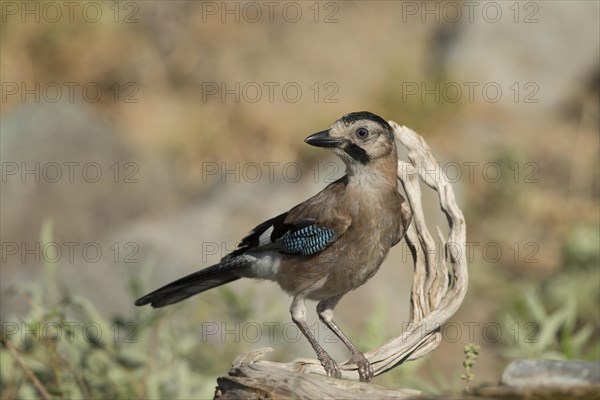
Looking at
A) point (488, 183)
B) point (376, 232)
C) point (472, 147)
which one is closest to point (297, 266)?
point (376, 232)

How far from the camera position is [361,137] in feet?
18.7

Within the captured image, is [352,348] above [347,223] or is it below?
below

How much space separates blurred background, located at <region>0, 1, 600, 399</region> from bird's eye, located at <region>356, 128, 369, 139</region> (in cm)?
168

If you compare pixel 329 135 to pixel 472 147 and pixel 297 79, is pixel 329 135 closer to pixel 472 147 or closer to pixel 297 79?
pixel 472 147

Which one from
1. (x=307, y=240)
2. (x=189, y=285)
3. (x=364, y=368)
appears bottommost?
(x=364, y=368)

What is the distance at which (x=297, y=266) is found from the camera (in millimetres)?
5914

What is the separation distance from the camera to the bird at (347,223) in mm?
5723

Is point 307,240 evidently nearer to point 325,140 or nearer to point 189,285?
point 325,140

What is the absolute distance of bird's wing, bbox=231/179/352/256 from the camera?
582cm

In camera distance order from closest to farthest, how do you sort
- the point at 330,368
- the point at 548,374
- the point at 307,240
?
the point at 548,374 → the point at 330,368 → the point at 307,240

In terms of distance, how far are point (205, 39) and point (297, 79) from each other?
5.92 feet

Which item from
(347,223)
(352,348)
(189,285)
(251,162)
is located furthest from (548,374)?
(251,162)

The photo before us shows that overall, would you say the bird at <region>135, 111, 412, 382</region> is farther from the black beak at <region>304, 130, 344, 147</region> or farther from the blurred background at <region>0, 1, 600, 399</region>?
the blurred background at <region>0, 1, 600, 399</region>

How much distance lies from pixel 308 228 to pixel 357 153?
533mm
